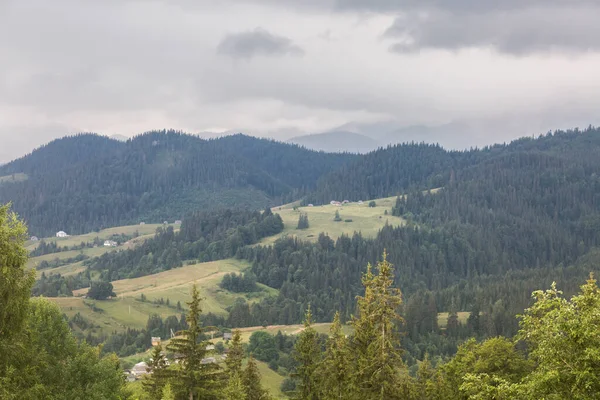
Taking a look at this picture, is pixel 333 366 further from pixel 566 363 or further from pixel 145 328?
pixel 145 328

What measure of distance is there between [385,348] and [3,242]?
2727cm

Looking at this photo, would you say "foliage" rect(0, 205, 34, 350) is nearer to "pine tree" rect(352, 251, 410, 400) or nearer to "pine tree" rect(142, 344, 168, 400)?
"pine tree" rect(142, 344, 168, 400)

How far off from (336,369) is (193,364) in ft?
42.1

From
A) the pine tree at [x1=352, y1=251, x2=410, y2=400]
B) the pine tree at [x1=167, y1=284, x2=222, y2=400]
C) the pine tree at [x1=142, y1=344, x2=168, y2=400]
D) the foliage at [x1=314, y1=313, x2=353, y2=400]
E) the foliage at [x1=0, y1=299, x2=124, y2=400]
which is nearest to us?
the foliage at [x1=0, y1=299, x2=124, y2=400]

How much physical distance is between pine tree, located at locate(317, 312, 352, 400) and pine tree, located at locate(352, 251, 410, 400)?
2.89m

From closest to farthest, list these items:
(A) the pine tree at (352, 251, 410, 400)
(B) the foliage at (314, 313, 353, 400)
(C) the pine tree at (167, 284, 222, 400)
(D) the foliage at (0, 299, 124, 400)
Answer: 1. (D) the foliage at (0, 299, 124, 400)
2. (A) the pine tree at (352, 251, 410, 400)
3. (C) the pine tree at (167, 284, 222, 400)
4. (B) the foliage at (314, 313, 353, 400)

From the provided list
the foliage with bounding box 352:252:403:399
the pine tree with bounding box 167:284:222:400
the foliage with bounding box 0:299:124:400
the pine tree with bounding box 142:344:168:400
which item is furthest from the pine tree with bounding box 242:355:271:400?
the foliage with bounding box 352:252:403:399

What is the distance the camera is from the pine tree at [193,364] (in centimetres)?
4075

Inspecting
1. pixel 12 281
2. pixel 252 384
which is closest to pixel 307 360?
pixel 252 384

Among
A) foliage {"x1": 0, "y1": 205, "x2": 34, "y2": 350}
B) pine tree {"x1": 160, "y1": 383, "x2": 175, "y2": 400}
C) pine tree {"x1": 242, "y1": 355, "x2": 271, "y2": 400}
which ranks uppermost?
foliage {"x1": 0, "y1": 205, "x2": 34, "y2": 350}

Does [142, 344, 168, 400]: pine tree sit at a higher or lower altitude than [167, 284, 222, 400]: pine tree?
lower

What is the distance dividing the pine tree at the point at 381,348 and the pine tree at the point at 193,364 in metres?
12.2

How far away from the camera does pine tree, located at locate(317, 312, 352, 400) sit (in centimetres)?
4506

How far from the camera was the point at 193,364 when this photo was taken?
4131 cm
